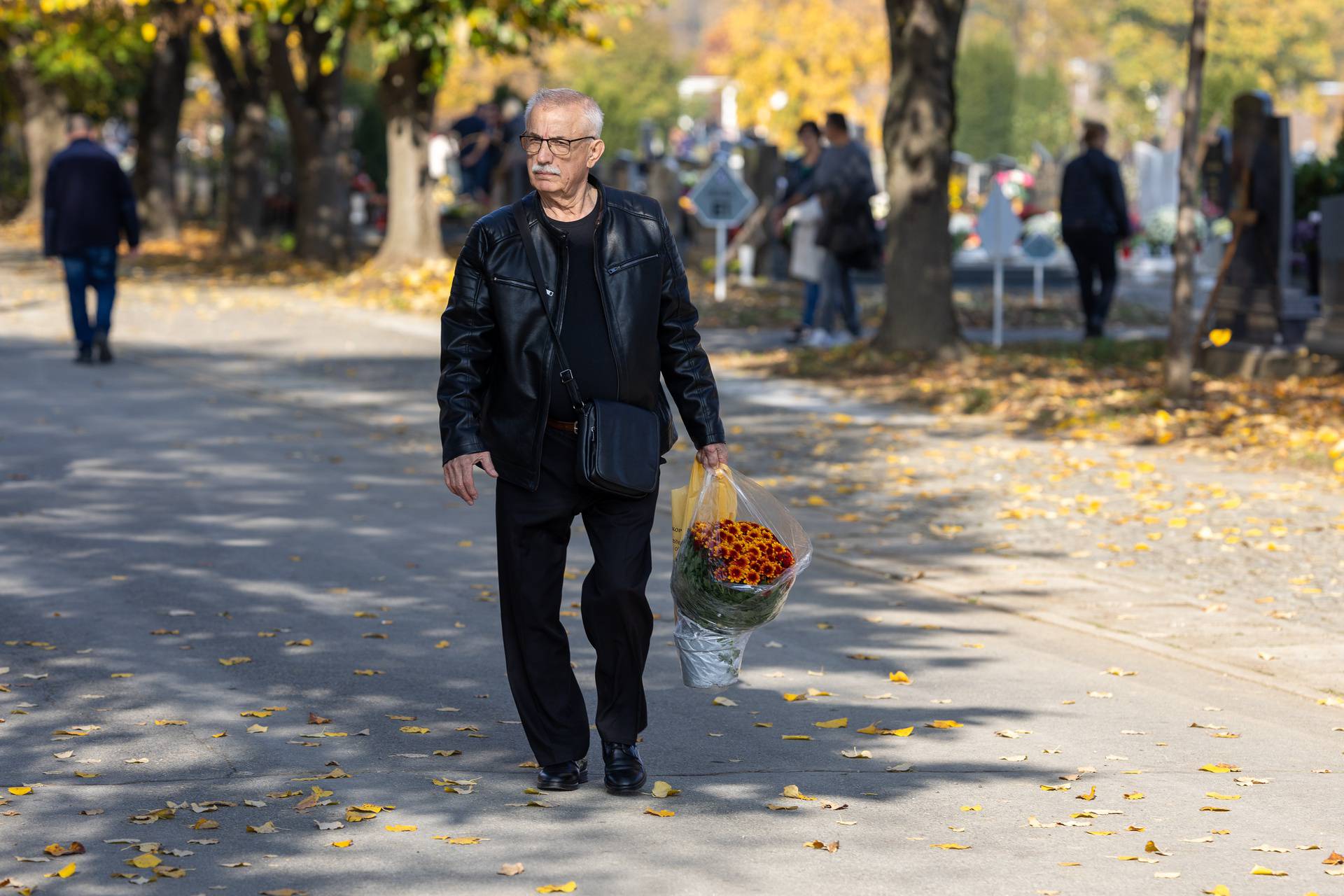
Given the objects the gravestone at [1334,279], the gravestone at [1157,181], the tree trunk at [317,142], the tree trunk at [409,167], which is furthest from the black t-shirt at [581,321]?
the gravestone at [1157,181]

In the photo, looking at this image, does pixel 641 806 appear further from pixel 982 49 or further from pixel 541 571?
pixel 982 49

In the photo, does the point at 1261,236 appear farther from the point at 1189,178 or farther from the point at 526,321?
the point at 526,321

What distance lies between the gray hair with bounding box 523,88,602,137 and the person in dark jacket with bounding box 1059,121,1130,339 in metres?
12.6

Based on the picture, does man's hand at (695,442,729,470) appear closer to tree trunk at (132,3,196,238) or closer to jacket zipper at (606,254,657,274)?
jacket zipper at (606,254,657,274)

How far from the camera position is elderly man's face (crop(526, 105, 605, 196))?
4.85 m

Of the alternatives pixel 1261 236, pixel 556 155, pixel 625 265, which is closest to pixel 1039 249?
pixel 1261 236

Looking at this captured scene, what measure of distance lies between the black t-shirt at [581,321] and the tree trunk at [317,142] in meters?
20.9

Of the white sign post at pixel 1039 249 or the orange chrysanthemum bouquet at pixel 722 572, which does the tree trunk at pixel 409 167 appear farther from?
the orange chrysanthemum bouquet at pixel 722 572

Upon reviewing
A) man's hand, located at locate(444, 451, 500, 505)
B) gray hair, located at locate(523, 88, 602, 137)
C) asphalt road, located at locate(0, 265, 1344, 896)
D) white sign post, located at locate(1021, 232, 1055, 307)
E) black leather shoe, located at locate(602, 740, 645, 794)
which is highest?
gray hair, located at locate(523, 88, 602, 137)

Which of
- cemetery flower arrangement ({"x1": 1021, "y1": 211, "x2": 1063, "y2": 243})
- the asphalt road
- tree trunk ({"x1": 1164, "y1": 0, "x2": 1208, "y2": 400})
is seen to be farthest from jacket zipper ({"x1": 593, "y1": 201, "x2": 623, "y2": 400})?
cemetery flower arrangement ({"x1": 1021, "y1": 211, "x2": 1063, "y2": 243})

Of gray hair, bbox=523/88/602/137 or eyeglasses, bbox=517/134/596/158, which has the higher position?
gray hair, bbox=523/88/602/137

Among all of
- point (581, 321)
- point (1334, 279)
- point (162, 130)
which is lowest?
point (1334, 279)

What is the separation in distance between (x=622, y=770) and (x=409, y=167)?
19.5 meters

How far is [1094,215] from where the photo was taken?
17.1m
